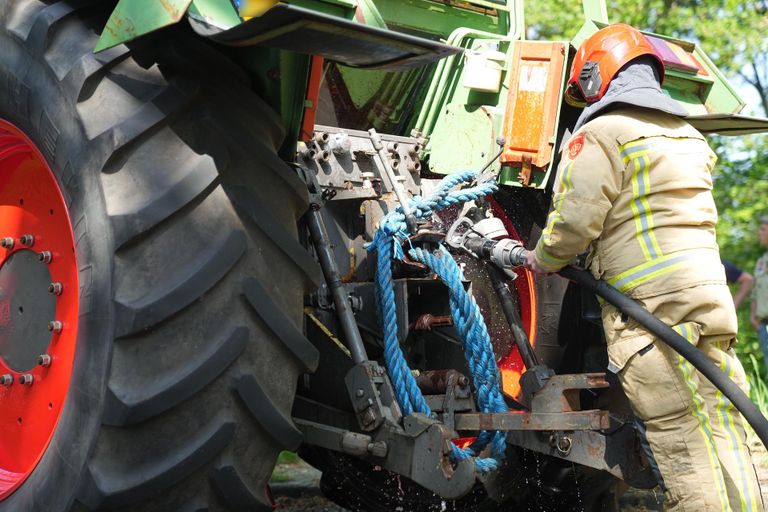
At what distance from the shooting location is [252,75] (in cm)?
255

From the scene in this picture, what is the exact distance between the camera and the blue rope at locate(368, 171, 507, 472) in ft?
10.4

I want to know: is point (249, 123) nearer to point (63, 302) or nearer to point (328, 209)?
point (63, 302)

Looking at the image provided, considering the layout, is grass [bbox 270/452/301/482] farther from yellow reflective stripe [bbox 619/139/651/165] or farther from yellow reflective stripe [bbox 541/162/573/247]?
yellow reflective stripe [bbox 619/139/651/165]

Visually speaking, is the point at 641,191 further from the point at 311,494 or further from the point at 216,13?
the point at 311,494

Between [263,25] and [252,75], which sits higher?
[263,25]

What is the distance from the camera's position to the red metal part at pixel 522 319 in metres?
3.79

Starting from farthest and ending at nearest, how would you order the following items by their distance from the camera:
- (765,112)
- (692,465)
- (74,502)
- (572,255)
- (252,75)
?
(765,112)
(572,255)
(692,465)
(252,75)
(74,502)

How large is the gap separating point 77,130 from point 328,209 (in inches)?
45.5

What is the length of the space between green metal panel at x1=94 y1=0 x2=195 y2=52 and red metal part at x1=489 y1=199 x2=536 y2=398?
74.5 inches

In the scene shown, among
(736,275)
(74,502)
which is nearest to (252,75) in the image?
(74,502)

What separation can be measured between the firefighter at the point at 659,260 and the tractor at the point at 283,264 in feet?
0.59

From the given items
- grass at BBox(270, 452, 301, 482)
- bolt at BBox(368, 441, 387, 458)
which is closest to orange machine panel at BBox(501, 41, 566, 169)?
bolt at BBox(368, 441, 387, 458)

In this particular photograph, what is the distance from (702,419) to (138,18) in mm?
1997

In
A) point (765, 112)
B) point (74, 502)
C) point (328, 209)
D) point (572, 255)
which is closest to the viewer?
point (74, 502)
